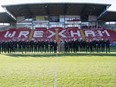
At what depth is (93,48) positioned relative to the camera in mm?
29281

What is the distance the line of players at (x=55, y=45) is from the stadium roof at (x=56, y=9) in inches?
743

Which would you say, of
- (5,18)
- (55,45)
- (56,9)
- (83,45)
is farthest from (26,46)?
(5,18)

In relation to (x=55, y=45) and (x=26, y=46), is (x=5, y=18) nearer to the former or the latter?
(x=26, y=46)

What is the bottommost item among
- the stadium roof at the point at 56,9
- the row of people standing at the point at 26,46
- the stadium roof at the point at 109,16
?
the row of people standing at the point at 26,46

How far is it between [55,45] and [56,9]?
75.5ft

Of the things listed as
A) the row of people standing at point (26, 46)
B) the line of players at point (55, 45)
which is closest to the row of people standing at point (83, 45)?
the line of players at point (55, 45)

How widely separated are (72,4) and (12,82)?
37.7m

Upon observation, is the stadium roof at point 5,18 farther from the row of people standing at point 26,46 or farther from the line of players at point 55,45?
the line of players at point 55,45

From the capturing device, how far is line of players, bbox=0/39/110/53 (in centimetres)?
2778

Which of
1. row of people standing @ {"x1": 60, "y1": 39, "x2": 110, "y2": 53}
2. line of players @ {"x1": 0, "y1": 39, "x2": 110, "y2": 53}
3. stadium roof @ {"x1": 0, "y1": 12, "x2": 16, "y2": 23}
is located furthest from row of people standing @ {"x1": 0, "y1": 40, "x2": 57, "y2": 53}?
stadium roof @ {"x1": 0, "y1": 12, "x2": 16, "y2": 23}

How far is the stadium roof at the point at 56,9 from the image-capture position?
46.9 metres

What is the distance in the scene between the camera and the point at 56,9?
49812 mm

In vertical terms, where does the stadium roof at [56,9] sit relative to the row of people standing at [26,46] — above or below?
above

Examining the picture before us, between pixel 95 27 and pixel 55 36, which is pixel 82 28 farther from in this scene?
pixel 55 36
